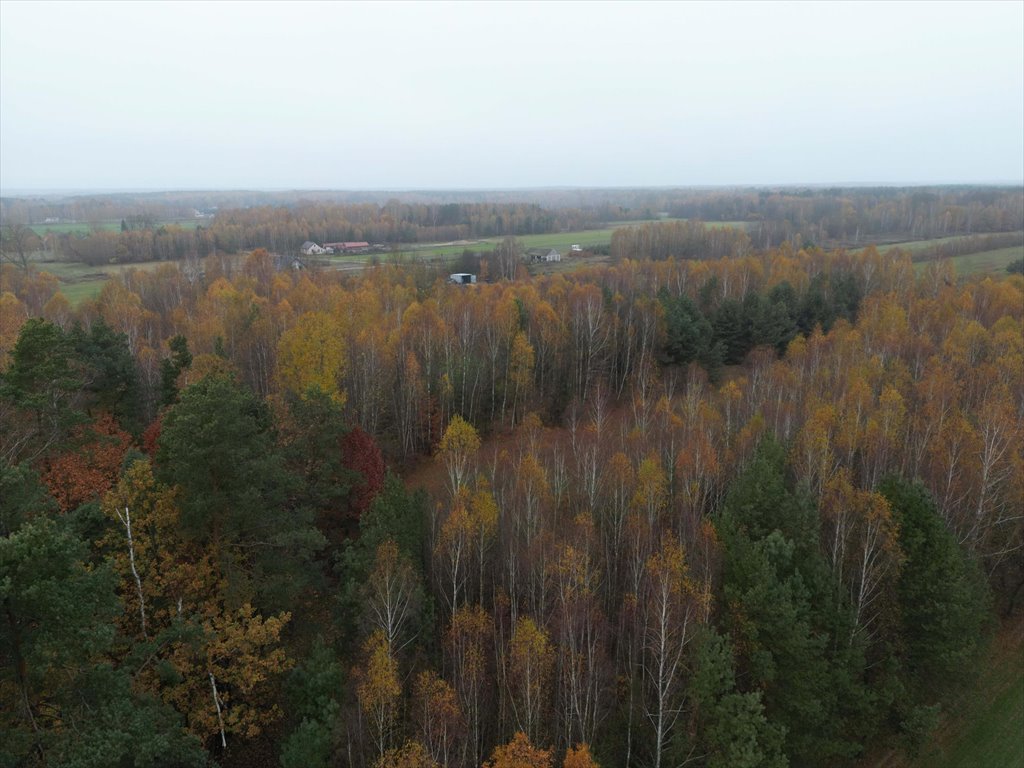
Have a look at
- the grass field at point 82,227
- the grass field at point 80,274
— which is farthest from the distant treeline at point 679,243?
the grass field at point 82,227

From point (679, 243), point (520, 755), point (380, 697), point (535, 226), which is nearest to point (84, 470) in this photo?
point (380, 697)

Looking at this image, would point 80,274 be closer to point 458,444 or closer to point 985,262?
point 458,444

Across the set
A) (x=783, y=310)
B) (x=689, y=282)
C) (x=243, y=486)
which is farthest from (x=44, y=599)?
(x=689, y=282)

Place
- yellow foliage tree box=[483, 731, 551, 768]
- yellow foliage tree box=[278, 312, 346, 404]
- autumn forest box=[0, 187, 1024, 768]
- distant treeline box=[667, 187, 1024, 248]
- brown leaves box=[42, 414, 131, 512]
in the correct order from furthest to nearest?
distant treeline box=[667, 187, 1024, 248], yellow foliage tree box=[278, 312, 346, 404], brown leaves box=[42, 414, 131, 512], autumn forest box=[0, 187, 1024, 768], yellow foliage tree box=[483, 731, 551, 768]

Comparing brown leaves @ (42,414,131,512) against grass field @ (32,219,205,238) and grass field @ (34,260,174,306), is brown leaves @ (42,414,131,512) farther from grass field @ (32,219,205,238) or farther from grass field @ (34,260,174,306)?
grass field @ (32,219,205,238)

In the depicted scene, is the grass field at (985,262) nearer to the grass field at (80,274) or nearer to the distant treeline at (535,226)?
the distant treeline at (535,226)

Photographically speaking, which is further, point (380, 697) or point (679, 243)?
point (679, 243)

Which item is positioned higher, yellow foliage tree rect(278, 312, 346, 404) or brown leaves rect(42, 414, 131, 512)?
yellow foliage tree rect(278, 312, 346, 404)

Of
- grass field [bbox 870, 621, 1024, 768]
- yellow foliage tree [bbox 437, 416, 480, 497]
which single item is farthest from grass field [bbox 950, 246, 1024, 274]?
yellow foliage tree [bbox 437, 416, 480, 497]

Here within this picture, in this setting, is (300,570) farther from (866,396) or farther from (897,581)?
(866,396)

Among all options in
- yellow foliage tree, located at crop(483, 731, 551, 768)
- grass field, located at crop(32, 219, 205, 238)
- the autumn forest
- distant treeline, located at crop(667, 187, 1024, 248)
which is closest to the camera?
yellow foliage tree, located at crop(483, 731, 551, 768)
